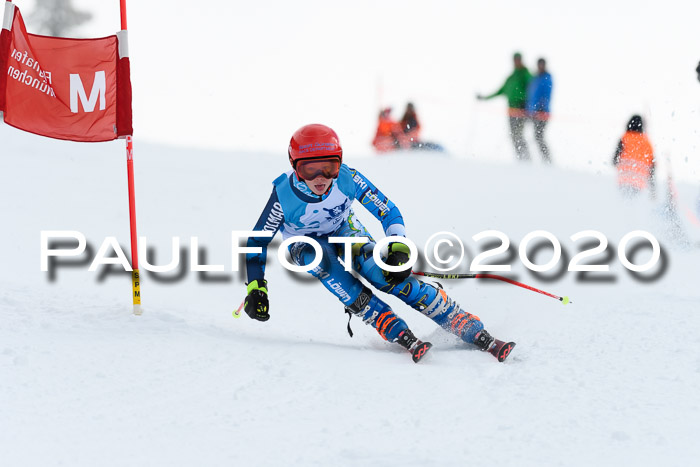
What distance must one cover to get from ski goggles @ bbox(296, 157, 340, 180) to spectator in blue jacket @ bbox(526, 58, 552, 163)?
8736mm

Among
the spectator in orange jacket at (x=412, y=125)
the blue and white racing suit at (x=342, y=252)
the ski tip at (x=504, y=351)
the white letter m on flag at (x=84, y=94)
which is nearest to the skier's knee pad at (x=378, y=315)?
the blue and white racing suit at (x=342, y=252)

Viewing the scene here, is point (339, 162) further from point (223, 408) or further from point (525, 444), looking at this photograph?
point (525, 444)

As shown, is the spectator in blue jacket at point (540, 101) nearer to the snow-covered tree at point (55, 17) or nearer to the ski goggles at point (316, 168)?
the ski goggles at point (316, 168)

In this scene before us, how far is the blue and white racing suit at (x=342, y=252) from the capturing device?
4.64 metres

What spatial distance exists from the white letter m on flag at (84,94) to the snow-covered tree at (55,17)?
28473mm

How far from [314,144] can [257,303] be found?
1121 mm

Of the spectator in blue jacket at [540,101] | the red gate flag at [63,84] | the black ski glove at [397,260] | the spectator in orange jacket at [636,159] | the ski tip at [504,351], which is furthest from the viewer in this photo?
the spectator in blue jacket at [540,101]

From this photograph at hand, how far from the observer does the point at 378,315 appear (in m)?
4.66

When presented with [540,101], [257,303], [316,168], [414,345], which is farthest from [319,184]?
[540,101]

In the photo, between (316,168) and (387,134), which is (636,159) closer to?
(316,168)

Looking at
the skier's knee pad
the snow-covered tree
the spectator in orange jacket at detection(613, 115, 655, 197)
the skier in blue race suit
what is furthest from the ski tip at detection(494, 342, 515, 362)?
the snow-covered tree

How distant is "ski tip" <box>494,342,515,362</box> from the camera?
13.8ft

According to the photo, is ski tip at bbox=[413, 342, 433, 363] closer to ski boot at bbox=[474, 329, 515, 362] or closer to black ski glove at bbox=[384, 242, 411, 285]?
ski boot at bbox=[474, 329, 515, 362]

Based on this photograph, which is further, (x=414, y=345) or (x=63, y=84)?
(x=63, y=84)
